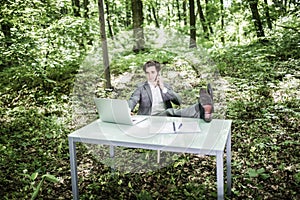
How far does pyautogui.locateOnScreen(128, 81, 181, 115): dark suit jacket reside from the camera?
3.24 meters

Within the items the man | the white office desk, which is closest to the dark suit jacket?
the man

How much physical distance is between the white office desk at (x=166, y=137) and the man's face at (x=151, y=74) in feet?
1.75

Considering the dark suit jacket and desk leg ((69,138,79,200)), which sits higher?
the dark suit jacket

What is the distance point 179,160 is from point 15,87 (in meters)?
4.42

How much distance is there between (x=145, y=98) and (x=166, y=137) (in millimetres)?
947

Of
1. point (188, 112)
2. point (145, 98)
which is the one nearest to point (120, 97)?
point (145, 98)

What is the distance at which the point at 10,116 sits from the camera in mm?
5160

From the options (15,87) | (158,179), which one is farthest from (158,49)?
(15,87)

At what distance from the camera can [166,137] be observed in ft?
7.83

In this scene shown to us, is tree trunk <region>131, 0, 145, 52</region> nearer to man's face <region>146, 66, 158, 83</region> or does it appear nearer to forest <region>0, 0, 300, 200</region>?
forest <region>0, 0, 300, 200</region>

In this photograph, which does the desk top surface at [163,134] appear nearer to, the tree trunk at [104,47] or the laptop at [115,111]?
the laptop at [115,111]

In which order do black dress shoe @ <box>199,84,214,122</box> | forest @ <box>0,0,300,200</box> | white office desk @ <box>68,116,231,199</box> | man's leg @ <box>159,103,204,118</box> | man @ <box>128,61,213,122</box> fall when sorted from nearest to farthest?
white office desk @ <box>68,116,231,199</box> < black dress shoe @ <box>199,84,214,122</box> < man's leg @ <box>159,103,204,118</box> < forest @ <box>0,0,300,200</box> < man @ <box>128,61,213,122</box>

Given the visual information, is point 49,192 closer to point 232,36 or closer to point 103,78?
point 103,78

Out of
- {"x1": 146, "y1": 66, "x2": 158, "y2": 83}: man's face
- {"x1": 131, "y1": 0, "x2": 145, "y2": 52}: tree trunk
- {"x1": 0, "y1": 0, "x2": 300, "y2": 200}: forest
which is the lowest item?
{"x1": 0, "y1": 0, "x2": 300, "y2": 200}: forest
